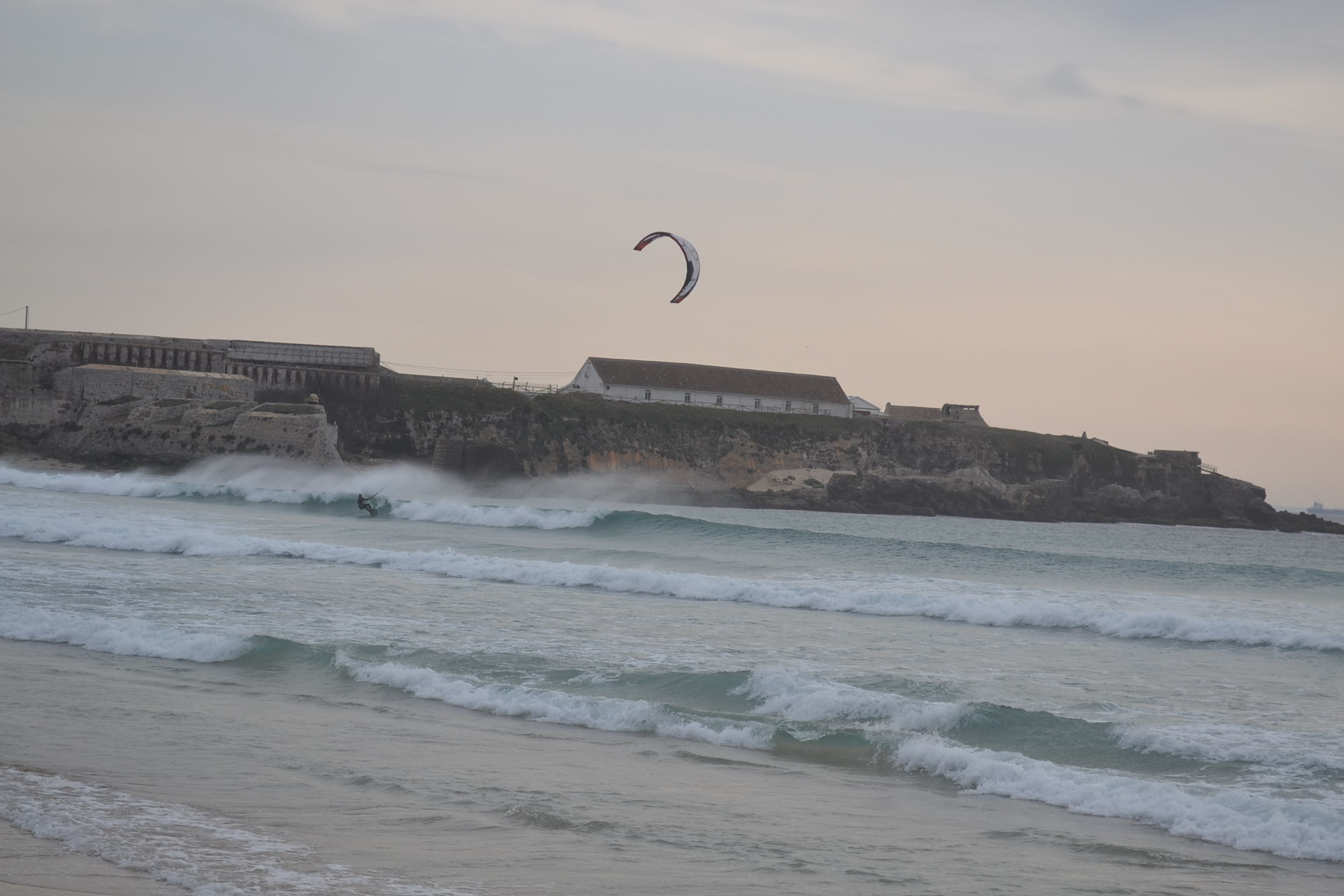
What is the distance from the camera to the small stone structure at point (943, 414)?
252 ft

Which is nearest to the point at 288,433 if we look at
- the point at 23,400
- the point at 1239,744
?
the point at 23,400

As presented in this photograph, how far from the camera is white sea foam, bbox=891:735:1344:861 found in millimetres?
6855

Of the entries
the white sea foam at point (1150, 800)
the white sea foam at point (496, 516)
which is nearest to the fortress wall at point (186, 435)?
the white sea foam at point (496, 516)

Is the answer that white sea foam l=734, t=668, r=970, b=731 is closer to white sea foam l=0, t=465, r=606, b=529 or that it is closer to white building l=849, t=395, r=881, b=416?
white sea foam l=0, t=465, r=606, b=529

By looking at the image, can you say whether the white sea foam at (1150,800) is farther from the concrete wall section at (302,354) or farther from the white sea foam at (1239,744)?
the concrete wall section at (302,354)

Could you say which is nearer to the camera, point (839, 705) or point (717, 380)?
point (839, 705)

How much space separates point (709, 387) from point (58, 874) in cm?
6819

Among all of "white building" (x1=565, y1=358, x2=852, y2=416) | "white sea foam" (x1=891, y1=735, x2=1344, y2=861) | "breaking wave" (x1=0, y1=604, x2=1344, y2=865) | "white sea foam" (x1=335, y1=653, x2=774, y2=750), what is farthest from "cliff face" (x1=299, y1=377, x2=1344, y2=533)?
"white sea foam" (x1=891, y1=735, x2=1344, y2=861)

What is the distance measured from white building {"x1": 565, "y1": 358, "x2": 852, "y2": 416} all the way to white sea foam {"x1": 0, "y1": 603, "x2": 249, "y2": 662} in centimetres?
5728

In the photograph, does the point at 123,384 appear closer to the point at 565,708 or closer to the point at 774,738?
the point at 565,708

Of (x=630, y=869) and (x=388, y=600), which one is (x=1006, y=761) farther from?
(x=388, y=600)

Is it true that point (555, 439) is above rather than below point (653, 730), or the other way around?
above

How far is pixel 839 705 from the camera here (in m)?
9.75

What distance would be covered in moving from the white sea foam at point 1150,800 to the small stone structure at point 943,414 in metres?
68.2
